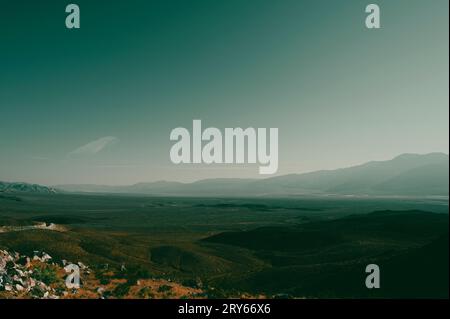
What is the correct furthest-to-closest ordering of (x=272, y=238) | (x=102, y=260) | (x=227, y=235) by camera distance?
1. (x=227, y=235)
2. (x=272, y=238)
3. (x=102, y=260)

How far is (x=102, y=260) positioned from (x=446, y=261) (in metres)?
41.4

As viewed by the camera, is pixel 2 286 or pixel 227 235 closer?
pixel 2 286

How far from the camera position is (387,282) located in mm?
39000

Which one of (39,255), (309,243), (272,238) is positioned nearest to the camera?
(39,255)
